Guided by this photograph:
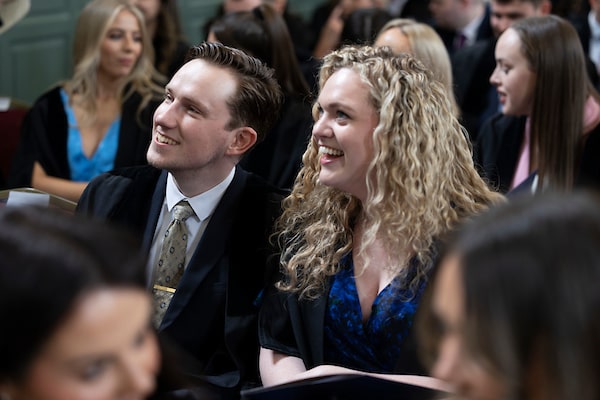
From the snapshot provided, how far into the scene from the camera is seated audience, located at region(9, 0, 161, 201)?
3975 millimetres

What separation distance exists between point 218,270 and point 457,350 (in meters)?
1.33

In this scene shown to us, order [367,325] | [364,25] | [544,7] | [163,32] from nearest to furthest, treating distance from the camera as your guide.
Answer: [367,325]
[364,25]
[544,7]
[163,32]

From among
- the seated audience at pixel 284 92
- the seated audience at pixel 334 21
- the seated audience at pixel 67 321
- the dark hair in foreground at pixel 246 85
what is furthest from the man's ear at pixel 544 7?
the seated audience at pixel 67 321

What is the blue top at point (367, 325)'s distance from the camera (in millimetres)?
2289

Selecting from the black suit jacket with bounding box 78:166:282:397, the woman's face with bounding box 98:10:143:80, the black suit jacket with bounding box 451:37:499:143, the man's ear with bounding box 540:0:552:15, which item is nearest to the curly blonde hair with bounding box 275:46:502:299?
the black suit jacket with bounding box 78:166:282:397

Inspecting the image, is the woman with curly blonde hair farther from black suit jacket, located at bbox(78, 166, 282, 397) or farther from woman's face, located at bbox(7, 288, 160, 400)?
woman's face, located at bbox(7, 288, 160, 400)

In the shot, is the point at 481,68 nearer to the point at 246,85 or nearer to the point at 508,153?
the point at 508,153

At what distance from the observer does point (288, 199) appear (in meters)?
2.51

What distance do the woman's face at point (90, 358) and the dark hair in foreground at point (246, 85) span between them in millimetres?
1448

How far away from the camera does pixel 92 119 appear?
407 cm

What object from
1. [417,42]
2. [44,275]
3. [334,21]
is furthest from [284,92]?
[44,275]

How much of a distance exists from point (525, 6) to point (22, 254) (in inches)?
161

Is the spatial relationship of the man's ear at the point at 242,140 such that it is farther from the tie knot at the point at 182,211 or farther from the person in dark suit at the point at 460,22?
the person in dark suit at the point at 460,22

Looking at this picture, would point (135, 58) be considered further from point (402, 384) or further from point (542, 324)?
point (542, 324)
